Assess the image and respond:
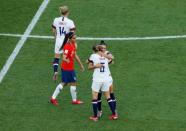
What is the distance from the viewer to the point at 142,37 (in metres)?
22.7

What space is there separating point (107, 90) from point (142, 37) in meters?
6.08

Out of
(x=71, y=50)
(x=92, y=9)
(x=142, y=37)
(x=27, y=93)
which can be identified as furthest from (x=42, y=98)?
(x=92, y=9)

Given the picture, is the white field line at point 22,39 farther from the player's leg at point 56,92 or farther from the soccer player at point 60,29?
the player's leg at point 56,92

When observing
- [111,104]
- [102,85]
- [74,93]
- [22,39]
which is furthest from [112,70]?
[22,39]

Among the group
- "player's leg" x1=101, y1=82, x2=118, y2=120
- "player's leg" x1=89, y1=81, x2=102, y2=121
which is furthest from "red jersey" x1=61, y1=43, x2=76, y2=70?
"player's leg" x1=101, y1=82, x2=118, y2=120

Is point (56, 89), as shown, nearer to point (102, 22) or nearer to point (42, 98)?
point (42, 98)

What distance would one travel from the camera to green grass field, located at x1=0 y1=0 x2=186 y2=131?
680 inches

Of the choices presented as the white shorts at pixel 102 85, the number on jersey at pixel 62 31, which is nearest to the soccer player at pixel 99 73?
the white shorts at pixel 102 85

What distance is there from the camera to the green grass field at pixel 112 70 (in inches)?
680

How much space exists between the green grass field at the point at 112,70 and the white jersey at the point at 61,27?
110cm

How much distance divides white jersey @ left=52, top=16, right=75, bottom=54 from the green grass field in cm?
110

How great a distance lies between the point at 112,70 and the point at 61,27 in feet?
7.02

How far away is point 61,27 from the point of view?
64.5 feet

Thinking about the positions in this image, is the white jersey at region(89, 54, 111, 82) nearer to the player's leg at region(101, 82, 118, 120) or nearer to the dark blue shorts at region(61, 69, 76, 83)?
the player's leg at region(101, 82, 118, 120)
